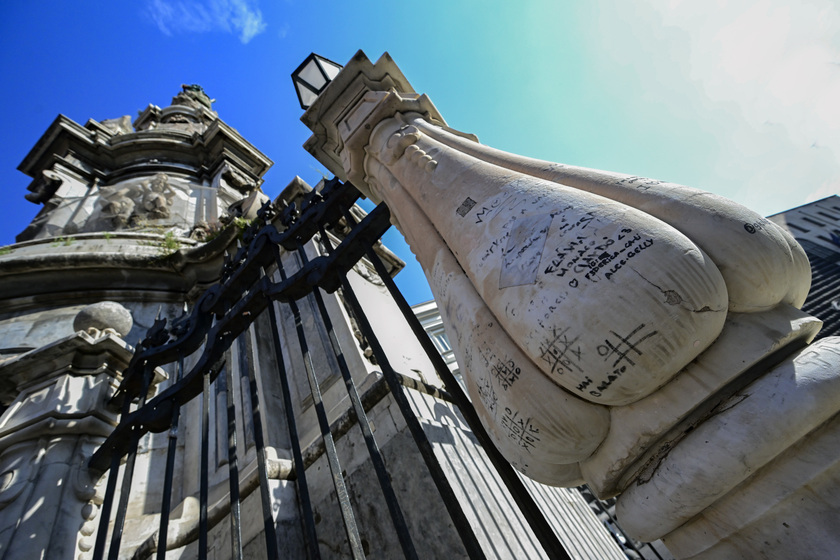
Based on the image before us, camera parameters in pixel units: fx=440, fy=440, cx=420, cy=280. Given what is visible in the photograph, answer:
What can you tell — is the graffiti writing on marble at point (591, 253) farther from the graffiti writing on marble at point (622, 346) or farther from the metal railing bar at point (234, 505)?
the metal railing bar at point (234, 505)

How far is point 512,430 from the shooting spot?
0.98 m

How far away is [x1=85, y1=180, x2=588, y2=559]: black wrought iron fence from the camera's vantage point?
1471mm

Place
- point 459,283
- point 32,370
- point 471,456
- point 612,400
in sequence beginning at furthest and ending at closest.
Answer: point 32,370 → point 471,456 → point 459,283 → point 612,400

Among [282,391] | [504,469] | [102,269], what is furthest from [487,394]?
[102,269]

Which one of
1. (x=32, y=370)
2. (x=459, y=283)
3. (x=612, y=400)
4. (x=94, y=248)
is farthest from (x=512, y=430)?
(x=94, y=248)

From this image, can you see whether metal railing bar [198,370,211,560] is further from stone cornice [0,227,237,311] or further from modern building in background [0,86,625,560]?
stone cornice [0,227,237,311]

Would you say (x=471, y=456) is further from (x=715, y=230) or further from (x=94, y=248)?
(x=94, y=248)

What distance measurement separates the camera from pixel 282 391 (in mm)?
2611

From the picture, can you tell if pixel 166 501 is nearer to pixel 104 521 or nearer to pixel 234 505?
pixel 234 505

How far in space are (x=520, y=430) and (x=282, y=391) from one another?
77.9 inches

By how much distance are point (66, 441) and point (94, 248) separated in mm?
3802

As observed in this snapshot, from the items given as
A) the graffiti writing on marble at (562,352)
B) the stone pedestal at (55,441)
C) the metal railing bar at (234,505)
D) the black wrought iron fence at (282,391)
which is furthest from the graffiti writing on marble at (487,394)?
the stone pedestal at (55,441)

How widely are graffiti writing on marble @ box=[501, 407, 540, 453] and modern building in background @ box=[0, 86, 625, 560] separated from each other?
786 mm

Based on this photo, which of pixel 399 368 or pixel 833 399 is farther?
pixel 399 368
